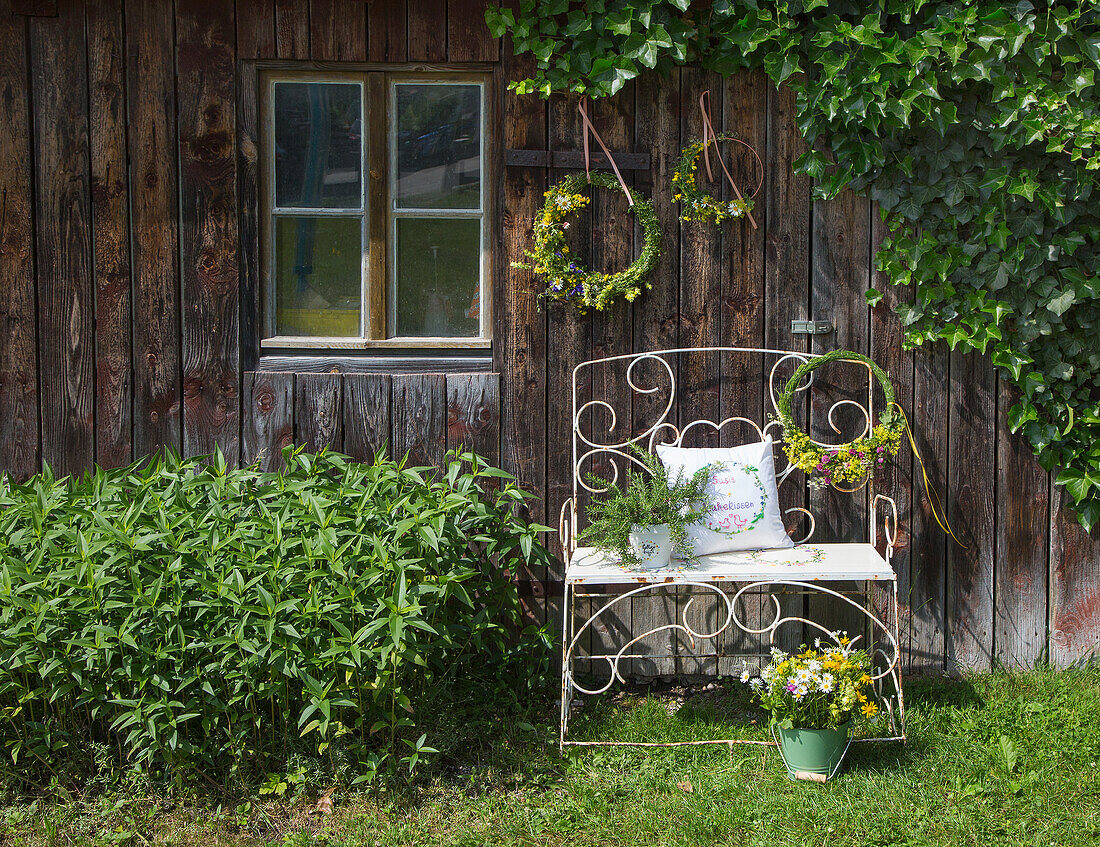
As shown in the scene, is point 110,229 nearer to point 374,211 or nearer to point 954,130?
point 374,211

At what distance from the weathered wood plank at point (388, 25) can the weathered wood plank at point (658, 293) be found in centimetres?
93

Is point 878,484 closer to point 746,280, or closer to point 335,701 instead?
point 746,280

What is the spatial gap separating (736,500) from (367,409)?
Answer: 1.47 metres

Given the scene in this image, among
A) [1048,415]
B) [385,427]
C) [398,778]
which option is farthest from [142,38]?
[1048,415]

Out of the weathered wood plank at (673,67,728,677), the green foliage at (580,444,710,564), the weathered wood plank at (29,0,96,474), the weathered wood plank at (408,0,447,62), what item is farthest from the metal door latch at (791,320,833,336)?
the weathered wood plank at (29,0,96,474)

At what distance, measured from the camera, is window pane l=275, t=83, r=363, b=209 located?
11.6 ft

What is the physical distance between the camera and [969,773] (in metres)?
2.96

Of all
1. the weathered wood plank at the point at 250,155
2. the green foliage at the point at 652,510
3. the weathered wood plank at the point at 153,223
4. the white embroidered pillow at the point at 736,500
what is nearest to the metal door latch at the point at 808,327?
the white embroidered pillow at the point at 736,500

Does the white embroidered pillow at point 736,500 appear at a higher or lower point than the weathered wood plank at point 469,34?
lower

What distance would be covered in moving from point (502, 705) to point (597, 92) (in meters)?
2.32

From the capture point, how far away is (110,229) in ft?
11.5

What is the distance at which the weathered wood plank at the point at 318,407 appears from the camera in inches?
140

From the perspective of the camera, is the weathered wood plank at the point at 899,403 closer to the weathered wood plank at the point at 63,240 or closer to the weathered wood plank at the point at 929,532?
the weathered wood plank at the point at 929,532

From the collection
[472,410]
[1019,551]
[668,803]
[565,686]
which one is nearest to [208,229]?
[472,410]
